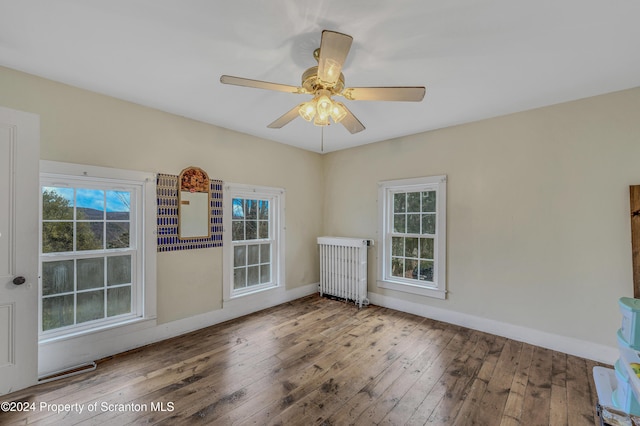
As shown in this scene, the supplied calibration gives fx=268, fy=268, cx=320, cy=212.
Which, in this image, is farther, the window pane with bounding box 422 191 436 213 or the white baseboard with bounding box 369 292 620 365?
the window pane with bounding box 422 191 436 213

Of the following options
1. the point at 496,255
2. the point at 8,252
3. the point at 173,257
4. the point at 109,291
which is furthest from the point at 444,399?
the point at 8,252

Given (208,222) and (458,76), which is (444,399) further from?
(208,222)

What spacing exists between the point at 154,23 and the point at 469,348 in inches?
149

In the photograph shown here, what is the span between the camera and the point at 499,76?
220 cm

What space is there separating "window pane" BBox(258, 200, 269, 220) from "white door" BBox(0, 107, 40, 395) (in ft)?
7.63

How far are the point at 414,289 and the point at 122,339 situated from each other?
3421 mm

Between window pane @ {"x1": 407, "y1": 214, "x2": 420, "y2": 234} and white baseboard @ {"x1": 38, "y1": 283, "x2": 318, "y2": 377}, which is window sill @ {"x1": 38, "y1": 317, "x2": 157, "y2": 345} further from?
window pane @ {"x1": 407, "y1": 214, "x2": 420, "y2": 234}

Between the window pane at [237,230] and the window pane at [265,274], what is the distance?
588mm

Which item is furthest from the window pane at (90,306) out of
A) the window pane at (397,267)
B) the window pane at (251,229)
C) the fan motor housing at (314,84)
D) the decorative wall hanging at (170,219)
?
the window pane at (397,267)

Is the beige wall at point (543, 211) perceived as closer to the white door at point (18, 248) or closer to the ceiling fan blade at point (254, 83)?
the ceiling fan blade at point (254, 83)

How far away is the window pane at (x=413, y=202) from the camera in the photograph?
3.76 metres

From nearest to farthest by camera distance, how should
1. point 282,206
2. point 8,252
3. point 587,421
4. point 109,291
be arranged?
point 587,421 → point 8,252 → point 109,291 → point 282,206

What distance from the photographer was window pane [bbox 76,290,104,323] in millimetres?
2508

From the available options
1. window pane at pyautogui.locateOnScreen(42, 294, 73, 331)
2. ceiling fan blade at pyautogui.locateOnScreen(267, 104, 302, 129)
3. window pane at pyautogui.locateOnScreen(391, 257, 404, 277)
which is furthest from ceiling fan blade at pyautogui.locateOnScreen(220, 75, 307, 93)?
window pane at pyautogui.locateOnScreen(391, 257, 404, 277)
